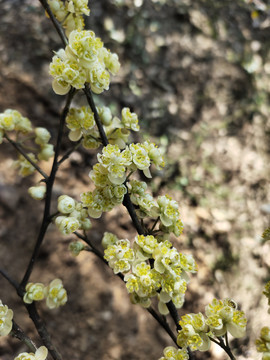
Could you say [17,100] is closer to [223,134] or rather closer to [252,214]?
[223,134]

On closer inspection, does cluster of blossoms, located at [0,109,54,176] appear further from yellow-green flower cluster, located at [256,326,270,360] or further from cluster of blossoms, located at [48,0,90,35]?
yellow-green flower cluster, located at [256,326,270,360]

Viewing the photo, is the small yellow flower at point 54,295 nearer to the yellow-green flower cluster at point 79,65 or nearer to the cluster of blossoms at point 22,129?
the cluster of blossoms at point 22,129

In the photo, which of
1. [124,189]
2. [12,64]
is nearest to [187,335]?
[124,189]

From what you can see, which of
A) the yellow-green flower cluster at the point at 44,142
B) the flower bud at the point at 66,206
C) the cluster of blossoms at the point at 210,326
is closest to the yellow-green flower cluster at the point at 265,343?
the cluster of blossoms at the point at 210,326

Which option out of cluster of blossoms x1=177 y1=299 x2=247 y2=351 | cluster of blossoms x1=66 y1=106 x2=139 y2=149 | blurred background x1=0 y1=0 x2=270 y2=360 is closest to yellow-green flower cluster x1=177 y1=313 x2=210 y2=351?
cluster of blossoms x1=177 y1=299 x2=247 y2=351

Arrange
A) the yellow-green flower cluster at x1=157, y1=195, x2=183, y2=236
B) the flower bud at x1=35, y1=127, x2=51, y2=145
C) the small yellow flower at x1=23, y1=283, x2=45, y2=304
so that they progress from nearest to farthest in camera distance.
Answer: the yellow-green flower cluster at x1=157, y1=195, x2=183, y2=236
the small yellow flower at x1=23, y1=283, x2=45, y2=304
the flower bud at x1=35, y1=127, x2=51, y2=145

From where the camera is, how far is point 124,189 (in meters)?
0.64

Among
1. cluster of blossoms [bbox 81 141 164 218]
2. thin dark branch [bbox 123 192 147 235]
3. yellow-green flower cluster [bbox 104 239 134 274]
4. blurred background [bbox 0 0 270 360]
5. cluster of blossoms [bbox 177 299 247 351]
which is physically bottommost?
blurred background [bbox 0 0 270 360]

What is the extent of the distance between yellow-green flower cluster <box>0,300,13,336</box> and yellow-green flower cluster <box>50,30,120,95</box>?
485mm

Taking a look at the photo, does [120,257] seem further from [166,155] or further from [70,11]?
[166,155]

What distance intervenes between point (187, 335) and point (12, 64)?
4.99 feet

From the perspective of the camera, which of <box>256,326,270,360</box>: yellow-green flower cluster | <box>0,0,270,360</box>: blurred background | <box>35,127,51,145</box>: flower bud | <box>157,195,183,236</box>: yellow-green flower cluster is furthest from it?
<box>0,0,270,360</box>: blurred background

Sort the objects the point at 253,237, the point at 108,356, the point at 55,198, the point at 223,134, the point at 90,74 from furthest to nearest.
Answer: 1. the point at 223,134
2. the point at 253,237
3. the point at 55,198
4. the point at 108,356
5. the point at 90,74

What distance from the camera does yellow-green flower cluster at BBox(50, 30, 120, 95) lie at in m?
0.60
